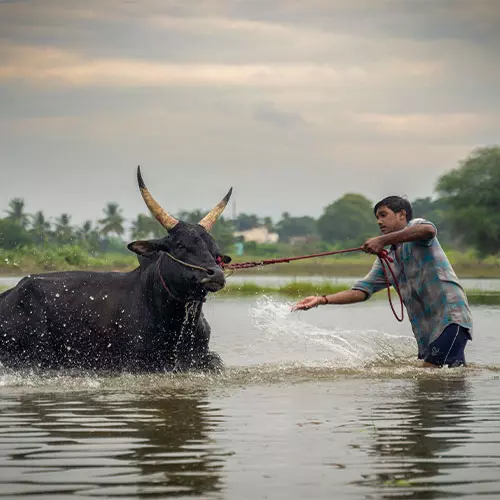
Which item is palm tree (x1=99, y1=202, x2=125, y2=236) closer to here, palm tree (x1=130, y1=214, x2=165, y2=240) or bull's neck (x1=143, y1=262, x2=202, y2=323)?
palm tree (x1=130, y1=214, x2=165, y2=240)

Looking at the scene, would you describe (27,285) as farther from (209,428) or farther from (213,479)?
(213,479)

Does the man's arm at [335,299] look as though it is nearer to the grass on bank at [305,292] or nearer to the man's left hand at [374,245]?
the man's left hand at [374,245]

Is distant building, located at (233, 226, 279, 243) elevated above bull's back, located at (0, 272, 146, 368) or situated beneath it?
elevated above

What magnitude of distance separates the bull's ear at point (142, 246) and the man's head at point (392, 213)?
1.78 metres

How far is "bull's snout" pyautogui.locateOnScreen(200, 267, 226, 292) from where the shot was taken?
9.94m

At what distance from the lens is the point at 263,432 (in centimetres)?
764

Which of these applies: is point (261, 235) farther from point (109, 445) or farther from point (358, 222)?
point (109, 445)

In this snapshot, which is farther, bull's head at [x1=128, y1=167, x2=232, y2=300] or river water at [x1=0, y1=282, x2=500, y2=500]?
bull's head at [x1=128, y1=167, x2=232, y2=300]

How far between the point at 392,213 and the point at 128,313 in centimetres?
226

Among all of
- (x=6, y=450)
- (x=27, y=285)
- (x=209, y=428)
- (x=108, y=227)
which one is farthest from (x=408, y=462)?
(x=108, y=227)

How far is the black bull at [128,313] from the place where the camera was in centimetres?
1043

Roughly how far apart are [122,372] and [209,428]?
2.97 m

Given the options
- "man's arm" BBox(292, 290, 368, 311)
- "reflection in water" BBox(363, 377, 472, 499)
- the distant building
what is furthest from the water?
the distant building

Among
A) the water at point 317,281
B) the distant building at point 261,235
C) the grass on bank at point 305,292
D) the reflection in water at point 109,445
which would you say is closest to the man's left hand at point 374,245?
the reflection in water at point 109,445
